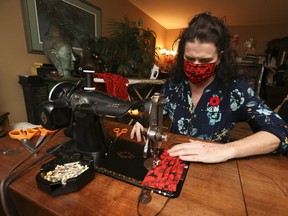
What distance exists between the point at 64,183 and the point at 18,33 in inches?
72.2

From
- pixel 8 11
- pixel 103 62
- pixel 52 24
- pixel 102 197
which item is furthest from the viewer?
pixel 103 62

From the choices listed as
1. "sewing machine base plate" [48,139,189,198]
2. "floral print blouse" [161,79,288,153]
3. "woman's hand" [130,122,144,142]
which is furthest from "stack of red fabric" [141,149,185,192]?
"floral print blouse" [161,79,288,153]

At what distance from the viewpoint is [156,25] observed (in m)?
4.69

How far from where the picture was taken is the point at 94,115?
2.01 feet

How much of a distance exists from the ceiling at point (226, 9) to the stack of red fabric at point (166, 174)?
303cm

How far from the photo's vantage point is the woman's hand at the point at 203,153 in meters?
0.60

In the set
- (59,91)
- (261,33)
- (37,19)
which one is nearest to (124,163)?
(59,91)

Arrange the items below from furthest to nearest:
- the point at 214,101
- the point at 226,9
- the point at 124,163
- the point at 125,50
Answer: the point at 226,9 → the point at 125,50 → the point at 214,101 → the point at 124,163

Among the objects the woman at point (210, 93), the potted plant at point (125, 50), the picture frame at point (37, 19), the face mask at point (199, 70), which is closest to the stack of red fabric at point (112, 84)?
the potted plant at point (125, 50)

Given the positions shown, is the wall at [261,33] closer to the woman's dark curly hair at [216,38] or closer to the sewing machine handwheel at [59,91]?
the woman's dark curly hair at [216,38]

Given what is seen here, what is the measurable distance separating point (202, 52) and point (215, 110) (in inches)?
12.9

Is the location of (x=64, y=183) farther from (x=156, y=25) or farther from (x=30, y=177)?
(x=156, y=25)

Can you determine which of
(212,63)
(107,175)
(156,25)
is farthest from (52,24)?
(156,25)

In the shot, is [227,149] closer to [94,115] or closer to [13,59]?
[94,115]
